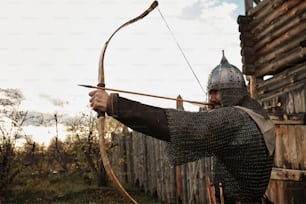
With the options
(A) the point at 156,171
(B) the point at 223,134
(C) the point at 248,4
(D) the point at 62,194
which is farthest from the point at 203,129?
(D) the point at 62,194

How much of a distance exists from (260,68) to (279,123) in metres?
3.69

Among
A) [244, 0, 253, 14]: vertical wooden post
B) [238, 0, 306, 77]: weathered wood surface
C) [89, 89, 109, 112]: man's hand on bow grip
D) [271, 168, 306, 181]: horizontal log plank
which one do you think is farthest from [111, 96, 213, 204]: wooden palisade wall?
[89, 89, 109, 112]: man's hand on bow grip

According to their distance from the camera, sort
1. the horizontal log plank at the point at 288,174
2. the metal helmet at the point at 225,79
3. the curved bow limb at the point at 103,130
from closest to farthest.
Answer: the curved bow limb at the point at 103,130, the metal helmet at the point at 225,79, the horizontal log plank at the point at 288,174

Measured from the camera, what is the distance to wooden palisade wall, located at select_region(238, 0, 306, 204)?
142 inches

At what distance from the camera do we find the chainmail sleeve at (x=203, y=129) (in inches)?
81.0

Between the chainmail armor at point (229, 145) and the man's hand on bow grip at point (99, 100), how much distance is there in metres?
0.34

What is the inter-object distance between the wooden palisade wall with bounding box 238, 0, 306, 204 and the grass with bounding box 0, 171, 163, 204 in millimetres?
3711

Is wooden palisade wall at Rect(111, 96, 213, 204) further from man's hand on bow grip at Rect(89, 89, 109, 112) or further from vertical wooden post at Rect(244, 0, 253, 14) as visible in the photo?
man's hand on bow grip at Rect(89, 89, 109, 112)

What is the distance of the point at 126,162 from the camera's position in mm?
11250

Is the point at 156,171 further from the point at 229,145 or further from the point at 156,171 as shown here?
the point at 229,145

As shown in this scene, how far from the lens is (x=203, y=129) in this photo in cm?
207

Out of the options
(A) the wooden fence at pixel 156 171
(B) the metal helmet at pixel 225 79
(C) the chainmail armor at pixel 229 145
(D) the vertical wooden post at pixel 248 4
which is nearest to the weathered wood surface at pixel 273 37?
(D) the vertical wooden post at pixel 248 4

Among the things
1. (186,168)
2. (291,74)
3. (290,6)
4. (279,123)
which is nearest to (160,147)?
(186,168)

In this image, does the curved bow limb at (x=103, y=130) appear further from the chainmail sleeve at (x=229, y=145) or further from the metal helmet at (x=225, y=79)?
the metal helmet at (x=225, y=79)
